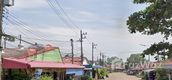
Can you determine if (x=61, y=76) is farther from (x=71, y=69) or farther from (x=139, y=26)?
(x=139, y=26)

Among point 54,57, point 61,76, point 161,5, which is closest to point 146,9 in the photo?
point 161,5

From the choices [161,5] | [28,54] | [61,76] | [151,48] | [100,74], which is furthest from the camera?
[100,74]

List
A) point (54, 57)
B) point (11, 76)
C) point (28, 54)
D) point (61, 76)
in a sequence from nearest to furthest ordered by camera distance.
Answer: point (11, 76) < point (28, 54) < point (54, 57) < point (61, 76)

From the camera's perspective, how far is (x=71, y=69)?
49438 mm

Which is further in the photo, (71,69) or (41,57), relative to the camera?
(71,69)

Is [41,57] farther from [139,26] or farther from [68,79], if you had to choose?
[139,26]

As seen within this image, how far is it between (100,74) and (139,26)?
78.8 meters

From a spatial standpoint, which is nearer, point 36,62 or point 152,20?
point 152,20

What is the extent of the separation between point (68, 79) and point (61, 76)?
3.30 m

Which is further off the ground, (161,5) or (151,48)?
(161,5)

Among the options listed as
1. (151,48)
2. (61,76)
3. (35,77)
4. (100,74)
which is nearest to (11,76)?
(35,77)

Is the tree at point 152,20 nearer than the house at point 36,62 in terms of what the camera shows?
Yes

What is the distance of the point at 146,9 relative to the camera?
68.4 ft

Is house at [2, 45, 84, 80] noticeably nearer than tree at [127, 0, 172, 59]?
No
